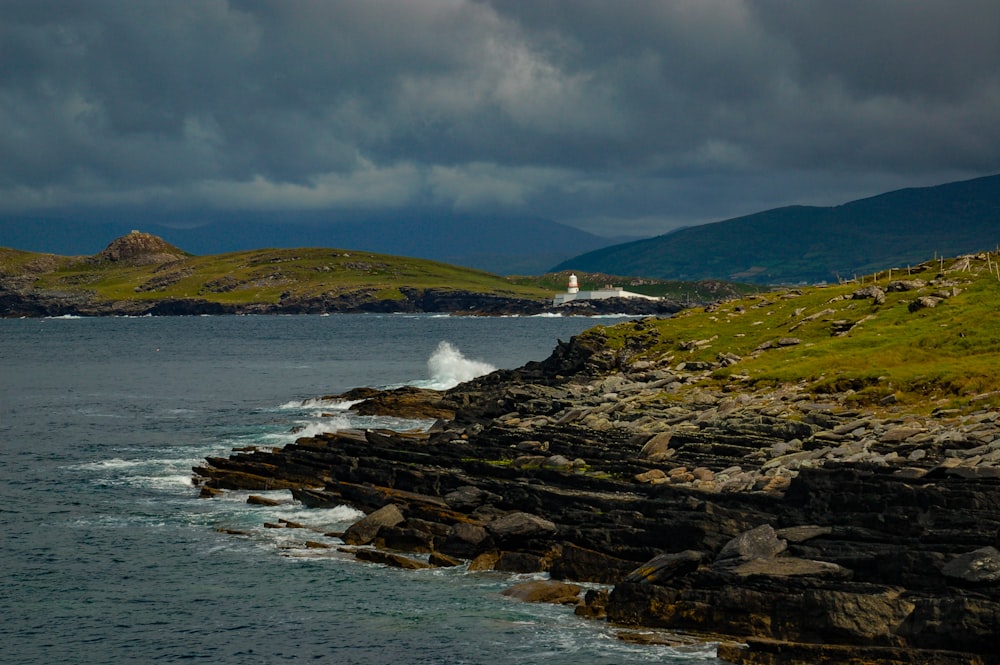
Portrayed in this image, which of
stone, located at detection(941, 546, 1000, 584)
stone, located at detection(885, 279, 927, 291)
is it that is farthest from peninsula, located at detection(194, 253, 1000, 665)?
stone, located at detection(885, 279, 927, 291)

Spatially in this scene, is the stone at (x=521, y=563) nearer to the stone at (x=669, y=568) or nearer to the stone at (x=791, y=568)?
the stone at (x=669, y=568)

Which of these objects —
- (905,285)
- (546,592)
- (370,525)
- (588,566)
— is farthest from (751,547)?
(905,285)

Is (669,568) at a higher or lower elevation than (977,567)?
lower

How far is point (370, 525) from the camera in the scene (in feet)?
127

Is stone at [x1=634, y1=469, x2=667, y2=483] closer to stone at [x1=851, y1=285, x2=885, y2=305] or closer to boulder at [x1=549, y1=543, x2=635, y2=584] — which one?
boulder at [x1=549, y1=543, x2=635, y2=584]

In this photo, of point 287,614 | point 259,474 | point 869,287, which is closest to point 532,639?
point 287,614

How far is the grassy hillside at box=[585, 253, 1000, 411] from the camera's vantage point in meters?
51.2

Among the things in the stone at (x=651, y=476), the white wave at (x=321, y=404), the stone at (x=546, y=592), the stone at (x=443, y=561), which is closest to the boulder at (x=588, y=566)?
the stone at (x=546, y=592)

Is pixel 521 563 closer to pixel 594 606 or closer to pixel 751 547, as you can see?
pixel 594 606

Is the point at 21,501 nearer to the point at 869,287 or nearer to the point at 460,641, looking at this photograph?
the point at 460,641

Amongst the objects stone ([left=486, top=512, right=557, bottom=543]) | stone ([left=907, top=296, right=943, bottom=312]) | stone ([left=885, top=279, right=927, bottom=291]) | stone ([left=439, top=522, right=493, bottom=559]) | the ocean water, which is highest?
stone ([left=885, top=279, right=927, bottom=291])

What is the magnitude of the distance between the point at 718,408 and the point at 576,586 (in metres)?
25.3

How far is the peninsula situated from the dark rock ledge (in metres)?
0.07

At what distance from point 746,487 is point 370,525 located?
13733 millimetres
